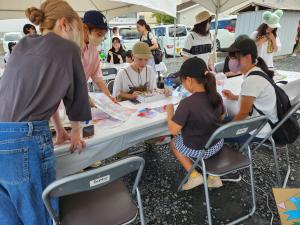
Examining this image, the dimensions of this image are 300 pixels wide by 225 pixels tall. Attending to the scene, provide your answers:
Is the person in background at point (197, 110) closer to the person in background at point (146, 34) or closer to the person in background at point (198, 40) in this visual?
the person in background at point (198, 40)

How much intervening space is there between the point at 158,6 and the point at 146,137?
140 centimetres

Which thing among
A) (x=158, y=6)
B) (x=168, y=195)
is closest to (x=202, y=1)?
(x=158, y=6)

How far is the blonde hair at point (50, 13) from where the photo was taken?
1013 millimetres

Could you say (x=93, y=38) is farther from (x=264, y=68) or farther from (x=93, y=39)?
(x=264, y=68)

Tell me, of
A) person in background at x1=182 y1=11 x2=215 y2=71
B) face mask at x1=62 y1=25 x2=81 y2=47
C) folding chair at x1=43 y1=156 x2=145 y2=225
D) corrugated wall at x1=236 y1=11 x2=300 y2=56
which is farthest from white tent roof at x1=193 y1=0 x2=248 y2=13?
corrugated wall at x1=236 y1=11 x2=300 y2=56

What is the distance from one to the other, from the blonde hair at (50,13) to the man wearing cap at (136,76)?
4.23 ft

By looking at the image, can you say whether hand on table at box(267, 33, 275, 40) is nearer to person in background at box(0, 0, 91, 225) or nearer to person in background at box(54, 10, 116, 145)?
person in background at box(54, 10, 116, 145)

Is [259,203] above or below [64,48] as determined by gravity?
below

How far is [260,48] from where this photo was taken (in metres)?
2.98

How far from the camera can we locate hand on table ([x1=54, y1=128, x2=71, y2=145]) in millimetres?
1320

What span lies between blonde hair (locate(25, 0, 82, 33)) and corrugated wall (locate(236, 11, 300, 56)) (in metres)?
9.73

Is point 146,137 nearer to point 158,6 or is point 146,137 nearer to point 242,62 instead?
point 242,62

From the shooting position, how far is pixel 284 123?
1.90 metres

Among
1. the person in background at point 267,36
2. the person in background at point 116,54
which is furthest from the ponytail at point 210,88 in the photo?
the person in background at point 116,54
